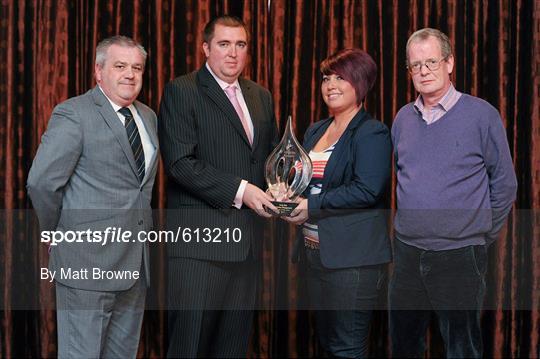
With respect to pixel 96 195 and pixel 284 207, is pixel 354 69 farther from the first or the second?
pixel 96 195

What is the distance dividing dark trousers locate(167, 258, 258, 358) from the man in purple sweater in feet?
1.88

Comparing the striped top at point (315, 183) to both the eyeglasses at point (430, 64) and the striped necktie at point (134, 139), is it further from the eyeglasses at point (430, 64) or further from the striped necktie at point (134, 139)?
the striped necktie at point (134, 139)

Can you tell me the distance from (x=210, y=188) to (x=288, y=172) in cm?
27

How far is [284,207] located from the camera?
95.6 inches

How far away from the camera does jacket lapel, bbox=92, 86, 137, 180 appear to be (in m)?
2.38

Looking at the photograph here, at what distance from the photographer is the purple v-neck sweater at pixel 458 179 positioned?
Result: 91.4 inches

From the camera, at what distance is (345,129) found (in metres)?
2.50

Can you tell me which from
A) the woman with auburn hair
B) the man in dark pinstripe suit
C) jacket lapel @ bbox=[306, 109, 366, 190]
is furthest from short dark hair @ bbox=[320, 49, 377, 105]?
the man in dark pinstripe suit

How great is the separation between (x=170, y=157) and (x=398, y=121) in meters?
0.80

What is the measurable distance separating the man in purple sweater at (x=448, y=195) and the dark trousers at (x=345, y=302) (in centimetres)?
11

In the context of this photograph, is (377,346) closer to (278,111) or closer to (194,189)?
(278,111)

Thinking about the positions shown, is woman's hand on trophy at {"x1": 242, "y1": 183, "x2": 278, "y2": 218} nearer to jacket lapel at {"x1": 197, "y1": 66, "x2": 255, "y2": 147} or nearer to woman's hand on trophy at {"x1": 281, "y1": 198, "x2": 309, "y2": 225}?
woman's hand on trophy at {"x1": 281, "y1": 198, "x2": 309, "y2": 225}

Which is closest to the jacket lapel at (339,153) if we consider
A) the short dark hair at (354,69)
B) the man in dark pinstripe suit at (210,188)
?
the short dark hair at (354,69)

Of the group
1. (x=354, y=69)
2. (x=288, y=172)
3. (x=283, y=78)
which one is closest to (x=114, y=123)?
(x=288, y=172)
